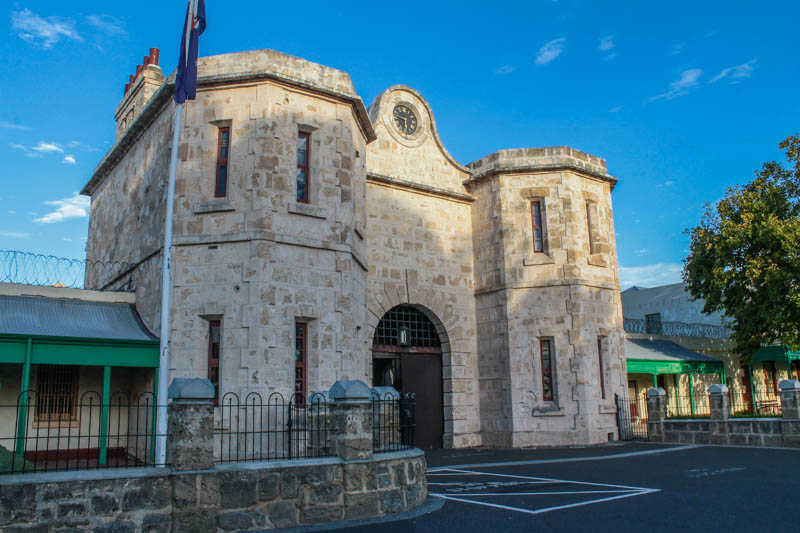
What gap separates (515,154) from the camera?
1952 cm

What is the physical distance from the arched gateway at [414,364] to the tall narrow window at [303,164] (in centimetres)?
529

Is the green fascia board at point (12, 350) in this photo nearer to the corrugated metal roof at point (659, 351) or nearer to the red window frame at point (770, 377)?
the corrugated metal roof at point (659, 351)

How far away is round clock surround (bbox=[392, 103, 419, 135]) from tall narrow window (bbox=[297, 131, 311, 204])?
5159 mm

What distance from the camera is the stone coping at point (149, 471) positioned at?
6602mm

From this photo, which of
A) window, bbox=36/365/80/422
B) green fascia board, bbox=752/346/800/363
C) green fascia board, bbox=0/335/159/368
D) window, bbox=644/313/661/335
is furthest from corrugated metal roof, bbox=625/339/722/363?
window, bbox=36/365/80/422

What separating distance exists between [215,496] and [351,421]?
6.35ft

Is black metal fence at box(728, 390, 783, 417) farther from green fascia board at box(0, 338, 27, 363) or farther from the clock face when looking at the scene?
green fascia board at box(0, 338, 27, 363)

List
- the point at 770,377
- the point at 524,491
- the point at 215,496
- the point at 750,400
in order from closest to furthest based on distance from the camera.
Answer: the point at 215,496 < the point at 524,491 < the point at 750,400 < the point at 770,377

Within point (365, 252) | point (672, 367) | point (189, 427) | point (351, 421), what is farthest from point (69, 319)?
point (672, 367)

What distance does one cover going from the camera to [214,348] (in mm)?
13070

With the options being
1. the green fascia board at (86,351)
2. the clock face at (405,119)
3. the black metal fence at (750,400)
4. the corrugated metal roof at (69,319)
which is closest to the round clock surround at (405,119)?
the clock face at (405,119)

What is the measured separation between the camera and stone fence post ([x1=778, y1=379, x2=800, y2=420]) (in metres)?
16.1

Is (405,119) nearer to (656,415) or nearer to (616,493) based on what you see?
Result: (656,415)

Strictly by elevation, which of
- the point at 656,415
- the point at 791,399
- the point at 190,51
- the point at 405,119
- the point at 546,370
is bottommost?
the point at 656,415
